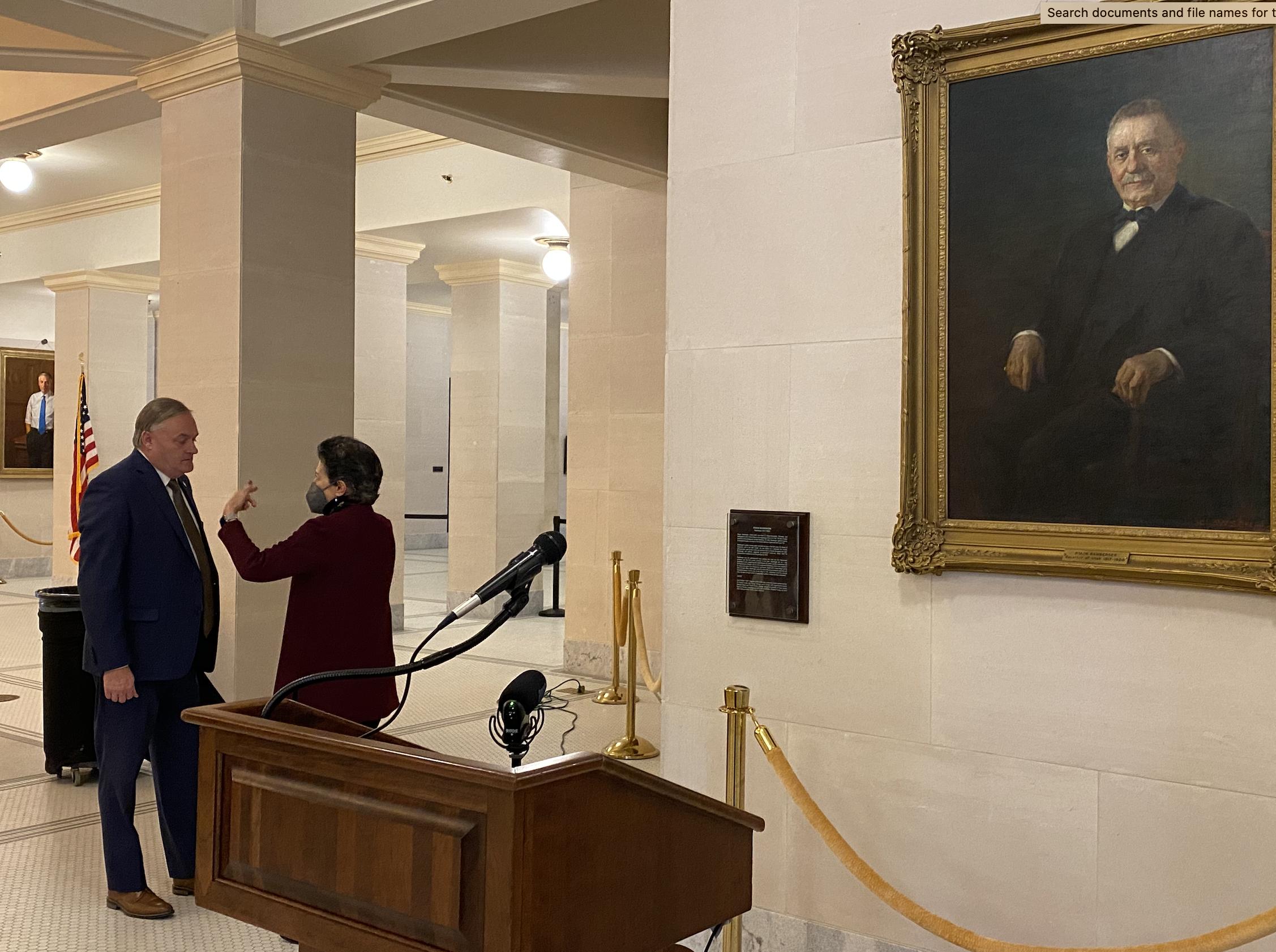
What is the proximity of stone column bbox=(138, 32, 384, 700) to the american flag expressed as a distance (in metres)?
8.01

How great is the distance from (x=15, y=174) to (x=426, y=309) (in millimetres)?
11419

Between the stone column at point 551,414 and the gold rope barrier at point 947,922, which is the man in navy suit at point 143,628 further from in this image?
the stone column at point 551,414

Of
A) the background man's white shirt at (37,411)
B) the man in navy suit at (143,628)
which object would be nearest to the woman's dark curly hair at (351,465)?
the man in navy suit at (143,628)

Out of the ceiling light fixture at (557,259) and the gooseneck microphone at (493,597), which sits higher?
the ceiling light fixture at (557,259)

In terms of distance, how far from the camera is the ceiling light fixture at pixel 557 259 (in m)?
12.5

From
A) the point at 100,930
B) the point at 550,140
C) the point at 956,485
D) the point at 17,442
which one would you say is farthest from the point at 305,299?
the point at 17,442

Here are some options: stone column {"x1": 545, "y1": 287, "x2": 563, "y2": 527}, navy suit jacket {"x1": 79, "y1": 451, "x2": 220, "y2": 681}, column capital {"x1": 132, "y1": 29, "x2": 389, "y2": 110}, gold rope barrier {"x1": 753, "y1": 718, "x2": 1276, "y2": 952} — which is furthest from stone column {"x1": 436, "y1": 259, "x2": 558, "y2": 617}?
gold rope barrier {"x1": 753, "y1": 718, "x2": 1276, "y2": 952}

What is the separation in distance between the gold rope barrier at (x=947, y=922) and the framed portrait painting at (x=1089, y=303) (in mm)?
860

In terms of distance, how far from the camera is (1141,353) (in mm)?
3703

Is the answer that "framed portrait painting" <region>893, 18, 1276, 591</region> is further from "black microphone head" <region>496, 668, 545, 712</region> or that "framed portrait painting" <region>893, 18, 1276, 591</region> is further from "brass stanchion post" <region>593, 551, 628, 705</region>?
"brass stanchion post" <region>593, 551, 628, 705</region>

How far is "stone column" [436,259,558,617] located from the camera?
13.6 metres

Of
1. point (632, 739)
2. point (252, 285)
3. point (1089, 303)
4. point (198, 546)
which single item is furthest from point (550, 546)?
point (632, 739)

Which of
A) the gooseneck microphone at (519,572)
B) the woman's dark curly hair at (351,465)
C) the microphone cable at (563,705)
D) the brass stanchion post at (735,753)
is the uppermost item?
the woman's dark curly hair at (351,465)

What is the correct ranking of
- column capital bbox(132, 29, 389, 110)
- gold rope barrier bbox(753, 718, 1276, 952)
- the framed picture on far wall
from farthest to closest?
the framed picture on far wall
column capital bbox(132, 29, 389, 110)
gold rope barrier bbox(753, 718, 1276, 952)
